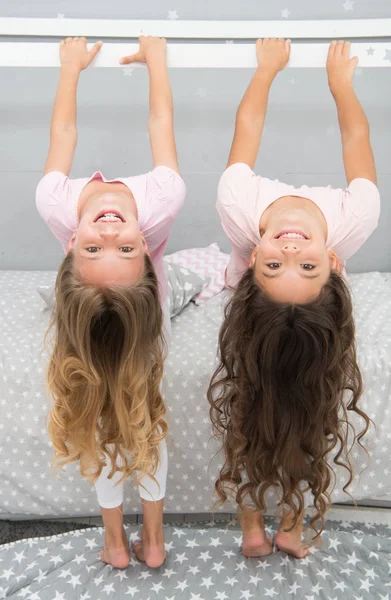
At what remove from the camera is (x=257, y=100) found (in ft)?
3.80

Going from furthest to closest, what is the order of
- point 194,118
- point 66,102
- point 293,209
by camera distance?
point 194,118 → point 66,102 → point 293,209

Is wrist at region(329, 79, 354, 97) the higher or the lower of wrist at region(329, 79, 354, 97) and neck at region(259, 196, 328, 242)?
the higher

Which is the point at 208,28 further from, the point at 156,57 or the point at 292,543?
the point at 292,543

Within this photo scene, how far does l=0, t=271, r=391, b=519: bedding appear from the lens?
127cm

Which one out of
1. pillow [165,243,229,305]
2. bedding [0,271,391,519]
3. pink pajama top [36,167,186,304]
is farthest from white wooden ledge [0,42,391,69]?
pillow [165,243,229,305]

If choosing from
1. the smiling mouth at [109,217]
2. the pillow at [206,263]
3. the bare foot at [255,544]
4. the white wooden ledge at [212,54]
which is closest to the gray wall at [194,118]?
the pillow at [206,263]

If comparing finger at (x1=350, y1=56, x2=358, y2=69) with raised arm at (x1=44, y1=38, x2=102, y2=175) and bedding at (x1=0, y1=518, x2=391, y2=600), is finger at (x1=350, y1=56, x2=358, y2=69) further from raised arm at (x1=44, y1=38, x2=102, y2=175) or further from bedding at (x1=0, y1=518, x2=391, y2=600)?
bedding at (x1=0, y1=518, x2=391, y2=600)

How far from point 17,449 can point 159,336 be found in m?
0.47

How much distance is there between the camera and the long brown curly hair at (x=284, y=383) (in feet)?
3.22

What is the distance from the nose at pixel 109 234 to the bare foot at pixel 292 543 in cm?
76

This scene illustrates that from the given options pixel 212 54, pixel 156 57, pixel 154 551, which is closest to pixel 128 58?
pixel 156 57

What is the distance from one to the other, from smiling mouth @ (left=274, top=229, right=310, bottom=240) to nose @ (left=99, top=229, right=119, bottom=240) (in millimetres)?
287

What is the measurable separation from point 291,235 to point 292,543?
2.31 feet

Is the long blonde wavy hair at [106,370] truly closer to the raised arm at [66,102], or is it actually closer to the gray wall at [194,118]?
the raised arm at [66,102]
